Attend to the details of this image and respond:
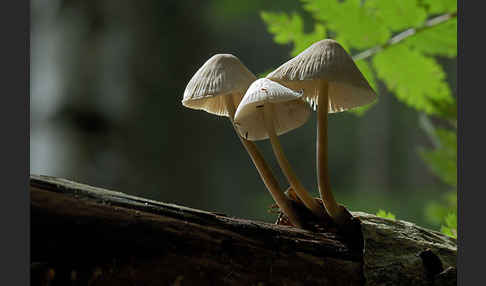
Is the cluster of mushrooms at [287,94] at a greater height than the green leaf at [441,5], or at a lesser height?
lesser

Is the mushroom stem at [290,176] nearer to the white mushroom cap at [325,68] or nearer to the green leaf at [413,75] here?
the white mushroom cap at [325,68]

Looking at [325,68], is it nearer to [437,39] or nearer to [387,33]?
[387,33]

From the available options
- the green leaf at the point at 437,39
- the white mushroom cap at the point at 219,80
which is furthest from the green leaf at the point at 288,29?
the white mushroom cap at the point at 219,80

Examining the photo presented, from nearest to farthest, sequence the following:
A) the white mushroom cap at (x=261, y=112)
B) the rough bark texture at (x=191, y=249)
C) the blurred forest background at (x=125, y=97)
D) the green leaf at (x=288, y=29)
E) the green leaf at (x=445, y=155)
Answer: the rough bark texture at (x=191, y=249), the white mushroom cap at (x=261, y=112), the green leaf at (x=288, y=29), the green leaf at (x=445, y=155), the blurred forest background at (x=125, y=97)

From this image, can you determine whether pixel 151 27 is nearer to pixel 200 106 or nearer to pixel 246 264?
pixel 200 106

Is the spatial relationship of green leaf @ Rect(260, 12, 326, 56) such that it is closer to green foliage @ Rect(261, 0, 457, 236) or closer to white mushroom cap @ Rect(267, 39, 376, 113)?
green foliage @ Rect(261, 0, 457, 236)

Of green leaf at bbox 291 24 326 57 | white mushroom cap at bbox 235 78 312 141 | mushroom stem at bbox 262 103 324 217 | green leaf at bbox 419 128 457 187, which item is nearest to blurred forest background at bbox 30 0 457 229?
green leaf at bbox 291 24 326 57

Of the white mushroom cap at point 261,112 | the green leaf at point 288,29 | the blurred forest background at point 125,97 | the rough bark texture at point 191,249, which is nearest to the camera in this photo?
the rough bark texture at point 191,249
